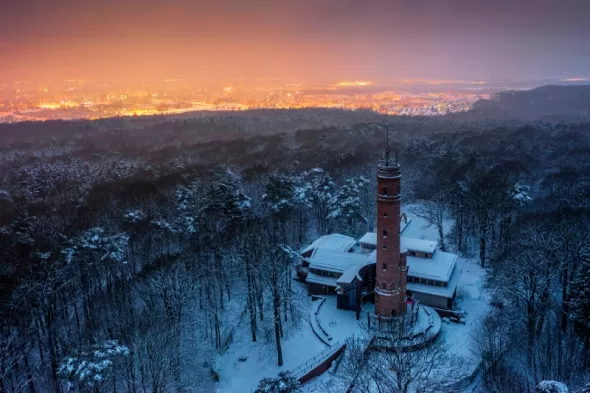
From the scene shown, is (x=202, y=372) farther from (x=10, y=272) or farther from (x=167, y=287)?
(x=10, y=272)

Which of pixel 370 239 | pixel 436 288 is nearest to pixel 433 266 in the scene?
pixel 436 288

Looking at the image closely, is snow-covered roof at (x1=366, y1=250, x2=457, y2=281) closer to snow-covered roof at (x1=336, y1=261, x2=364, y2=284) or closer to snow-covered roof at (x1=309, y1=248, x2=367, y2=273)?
snow-covered roof at (x1=336, y1=261, x2=364, y2=284)

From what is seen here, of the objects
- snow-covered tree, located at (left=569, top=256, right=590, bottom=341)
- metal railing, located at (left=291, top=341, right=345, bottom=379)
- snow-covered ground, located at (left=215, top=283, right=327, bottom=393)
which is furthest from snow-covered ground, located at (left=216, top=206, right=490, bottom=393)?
snow-covered tree, located at (left=569, top=256, right=590, bottom=341)

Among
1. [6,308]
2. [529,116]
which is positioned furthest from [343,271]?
[529,116]

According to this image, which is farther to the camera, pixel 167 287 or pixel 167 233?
pixel 167 233

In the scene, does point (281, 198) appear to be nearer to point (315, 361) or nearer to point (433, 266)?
point (433, 266)

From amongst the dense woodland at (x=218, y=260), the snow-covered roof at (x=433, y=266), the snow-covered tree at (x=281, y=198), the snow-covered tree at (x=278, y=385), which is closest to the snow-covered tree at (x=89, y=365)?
the dense woodland at (x=218, y=260)

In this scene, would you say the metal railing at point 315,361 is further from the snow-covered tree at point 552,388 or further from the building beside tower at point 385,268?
the snow-covered tree at point 552,388
